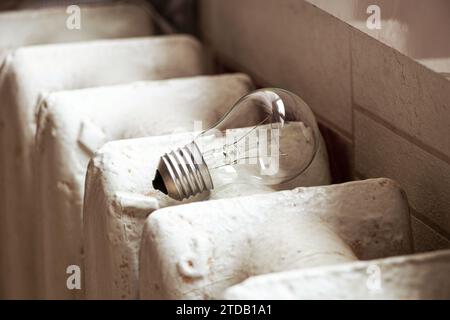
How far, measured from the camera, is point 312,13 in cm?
82

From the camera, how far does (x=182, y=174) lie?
0.61m

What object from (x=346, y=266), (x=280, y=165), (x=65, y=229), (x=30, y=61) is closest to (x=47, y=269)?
(x=65, y=229)

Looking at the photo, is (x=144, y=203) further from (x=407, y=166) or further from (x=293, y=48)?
(x=293, y=48)

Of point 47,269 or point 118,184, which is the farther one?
point 47,269

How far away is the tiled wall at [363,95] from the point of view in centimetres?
63

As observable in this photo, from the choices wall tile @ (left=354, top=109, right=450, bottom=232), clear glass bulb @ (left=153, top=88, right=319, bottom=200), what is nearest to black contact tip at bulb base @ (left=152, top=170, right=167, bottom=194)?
clear glass bulb @ (left=153, top=88, right=319, bottom=200)

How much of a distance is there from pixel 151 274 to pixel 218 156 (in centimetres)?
12

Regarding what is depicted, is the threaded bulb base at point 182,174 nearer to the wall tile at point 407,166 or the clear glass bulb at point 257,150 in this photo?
the clear glass bulb at point 257,150

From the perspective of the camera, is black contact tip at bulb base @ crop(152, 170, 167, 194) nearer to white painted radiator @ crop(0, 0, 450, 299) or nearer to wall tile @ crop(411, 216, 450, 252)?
white painted radiator @ crop(0, 0, 450, 299)

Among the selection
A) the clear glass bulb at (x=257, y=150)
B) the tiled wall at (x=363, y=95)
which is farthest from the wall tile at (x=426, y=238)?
the clear glass bulb at (x=257, y=150)

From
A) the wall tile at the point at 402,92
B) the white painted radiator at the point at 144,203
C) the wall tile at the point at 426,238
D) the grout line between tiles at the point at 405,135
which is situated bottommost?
the wall tile at the point at 426,238

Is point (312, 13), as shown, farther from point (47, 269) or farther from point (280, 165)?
→ point (47, 269)

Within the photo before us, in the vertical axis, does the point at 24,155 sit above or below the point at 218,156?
below

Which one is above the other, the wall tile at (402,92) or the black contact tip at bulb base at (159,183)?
the wall tile at (402,92)
